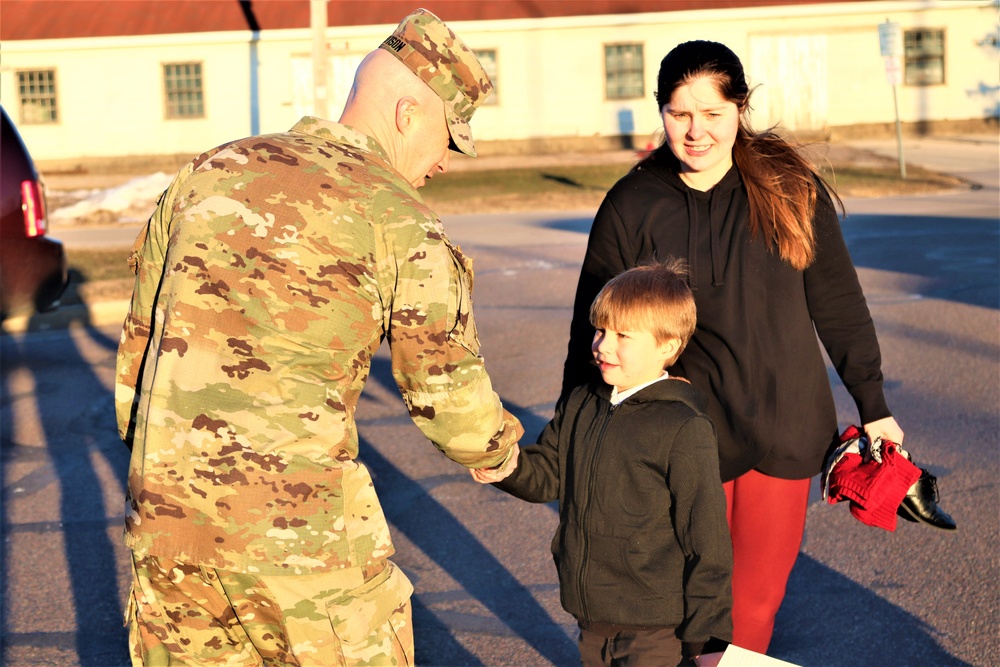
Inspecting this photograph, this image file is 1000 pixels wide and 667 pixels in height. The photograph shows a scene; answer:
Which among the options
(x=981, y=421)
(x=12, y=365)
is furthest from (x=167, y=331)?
(x=12, y=365)

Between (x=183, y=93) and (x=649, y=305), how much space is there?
29354mm

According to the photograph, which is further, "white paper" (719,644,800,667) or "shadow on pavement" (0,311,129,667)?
"shadow on pavement" (0,311,129,667)

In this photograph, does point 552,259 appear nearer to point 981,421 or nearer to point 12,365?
point 12,365

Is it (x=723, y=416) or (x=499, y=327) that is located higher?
(x=723, y=416)

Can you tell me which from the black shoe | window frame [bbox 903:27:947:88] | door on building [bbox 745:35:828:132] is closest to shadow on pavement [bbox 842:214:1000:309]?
the black shoe

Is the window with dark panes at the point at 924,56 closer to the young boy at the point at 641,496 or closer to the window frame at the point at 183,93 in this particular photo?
the window frame at the point at 183,93

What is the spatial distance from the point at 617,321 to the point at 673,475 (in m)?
0.43

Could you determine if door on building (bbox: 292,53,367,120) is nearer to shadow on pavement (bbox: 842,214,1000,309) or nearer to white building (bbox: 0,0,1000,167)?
white building (bbox: 0,0,1000,167)

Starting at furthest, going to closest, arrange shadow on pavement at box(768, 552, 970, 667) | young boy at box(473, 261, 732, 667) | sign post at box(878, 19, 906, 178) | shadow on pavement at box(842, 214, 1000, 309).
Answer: sign post at box(878, 19, 906, 178), shadow on pavement at box(842, 214, 1000, 309), shadow on pavement at box(768, 552, 970, 667), young boy at box(473, 261, 732, 667)

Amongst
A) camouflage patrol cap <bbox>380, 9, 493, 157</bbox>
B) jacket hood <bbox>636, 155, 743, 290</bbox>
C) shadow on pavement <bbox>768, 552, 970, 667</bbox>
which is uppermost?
camouflage patrol cap <bbox>380, 9, 493, 157</bbox>

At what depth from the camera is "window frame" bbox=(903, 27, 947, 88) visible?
3052 cm

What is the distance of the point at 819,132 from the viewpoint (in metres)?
30.3

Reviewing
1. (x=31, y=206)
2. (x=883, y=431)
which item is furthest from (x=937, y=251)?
(x=883, y=431)

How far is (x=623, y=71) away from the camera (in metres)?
30.2
